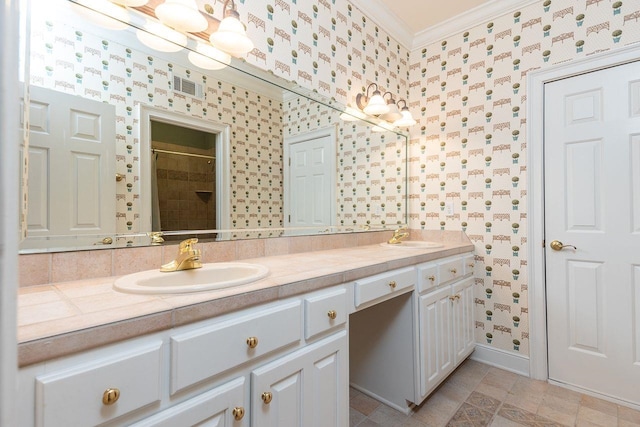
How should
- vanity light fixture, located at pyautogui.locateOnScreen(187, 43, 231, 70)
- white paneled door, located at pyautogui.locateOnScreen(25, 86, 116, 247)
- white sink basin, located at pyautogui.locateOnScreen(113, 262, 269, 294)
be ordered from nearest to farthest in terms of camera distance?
white sink basin, located at pyautogui.locateOnScreen(113, 262, 269, 294) < white paneled door, located at pyautogui.locateOnScreen(25, 86, 116, 247) < vanity light fixture, located at pyautogui.locateOnScreen(187, 43, 231, 70)

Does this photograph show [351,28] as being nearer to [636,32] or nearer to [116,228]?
[636,32]

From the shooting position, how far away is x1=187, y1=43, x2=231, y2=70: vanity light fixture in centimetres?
135

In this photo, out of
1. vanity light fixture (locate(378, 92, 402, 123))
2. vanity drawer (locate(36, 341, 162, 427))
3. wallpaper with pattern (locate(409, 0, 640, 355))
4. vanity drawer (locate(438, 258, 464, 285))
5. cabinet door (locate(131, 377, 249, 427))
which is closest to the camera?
vanity drawer (locate(36, 341, 162, 427))

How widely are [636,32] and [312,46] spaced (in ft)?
6.13

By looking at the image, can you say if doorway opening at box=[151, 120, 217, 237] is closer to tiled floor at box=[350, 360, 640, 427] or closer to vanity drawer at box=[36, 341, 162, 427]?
vanity drawer at box=[36, 341, 162, 427]

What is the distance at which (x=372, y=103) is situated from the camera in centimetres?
224

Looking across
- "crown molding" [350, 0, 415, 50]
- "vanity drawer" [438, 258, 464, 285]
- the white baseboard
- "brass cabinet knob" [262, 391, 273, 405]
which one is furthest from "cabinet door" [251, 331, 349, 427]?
"crown molding" [350, 0, 415, 50]

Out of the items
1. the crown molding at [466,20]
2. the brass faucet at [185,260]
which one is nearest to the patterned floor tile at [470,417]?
the brass faucet at [185,260]

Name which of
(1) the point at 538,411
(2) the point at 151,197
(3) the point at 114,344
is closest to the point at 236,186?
(2) the point at 151,197

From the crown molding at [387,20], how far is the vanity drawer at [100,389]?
2.44 m

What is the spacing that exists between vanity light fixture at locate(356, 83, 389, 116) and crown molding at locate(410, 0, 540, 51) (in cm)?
77

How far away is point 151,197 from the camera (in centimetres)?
123

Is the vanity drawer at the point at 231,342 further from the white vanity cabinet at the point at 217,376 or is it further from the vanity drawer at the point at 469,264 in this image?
the vanity drawer at the point at 469,264

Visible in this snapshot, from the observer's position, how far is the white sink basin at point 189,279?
0.85 metres
